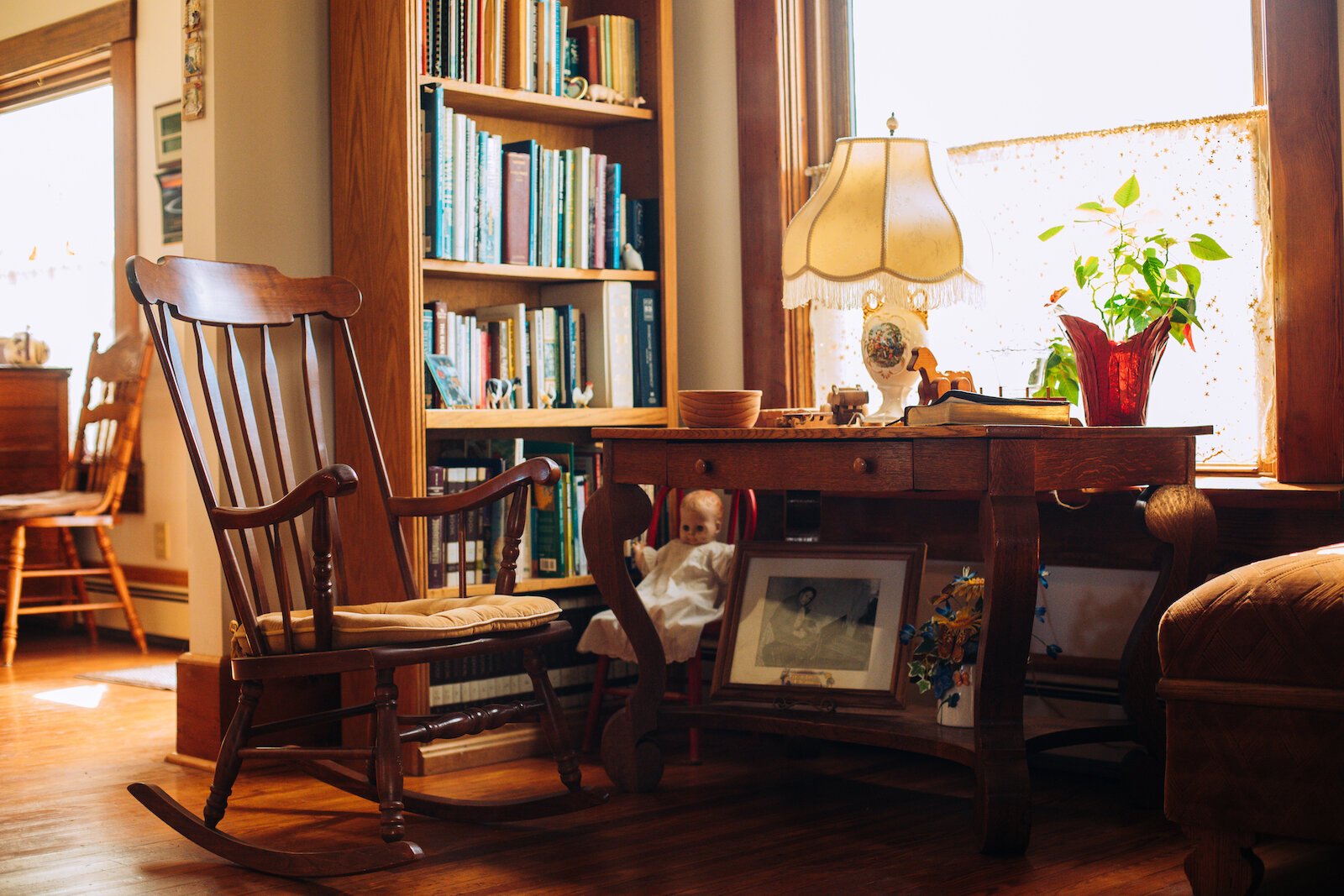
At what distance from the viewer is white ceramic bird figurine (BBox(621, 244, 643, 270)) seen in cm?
346

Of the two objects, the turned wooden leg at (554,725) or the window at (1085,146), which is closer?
the turned wooden leg at (554,725)

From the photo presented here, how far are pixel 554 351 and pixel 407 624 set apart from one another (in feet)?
4.26

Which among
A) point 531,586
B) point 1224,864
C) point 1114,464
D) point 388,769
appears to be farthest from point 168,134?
point 1224,864

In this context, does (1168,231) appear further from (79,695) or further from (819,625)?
(79,695)

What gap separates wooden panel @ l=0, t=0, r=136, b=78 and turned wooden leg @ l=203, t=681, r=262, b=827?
3510 mm

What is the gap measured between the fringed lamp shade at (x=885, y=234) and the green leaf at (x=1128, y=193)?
0.35 metres

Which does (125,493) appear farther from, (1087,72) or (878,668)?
(1087,72)

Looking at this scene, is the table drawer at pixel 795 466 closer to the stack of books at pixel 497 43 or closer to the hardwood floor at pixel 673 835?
the hardwood floor at pixel 673 835

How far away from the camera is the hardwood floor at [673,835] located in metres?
2.16

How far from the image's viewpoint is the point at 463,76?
10.5 ft

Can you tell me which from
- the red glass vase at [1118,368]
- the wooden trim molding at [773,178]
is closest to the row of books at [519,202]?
the wooden trim molding at [773,178]

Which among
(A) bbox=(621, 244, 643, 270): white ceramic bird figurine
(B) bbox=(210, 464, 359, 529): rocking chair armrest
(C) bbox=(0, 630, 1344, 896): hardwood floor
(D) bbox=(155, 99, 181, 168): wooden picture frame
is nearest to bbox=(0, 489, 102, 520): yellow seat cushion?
(D) bbox=(155, 99, 181, 168): wooden picture frame

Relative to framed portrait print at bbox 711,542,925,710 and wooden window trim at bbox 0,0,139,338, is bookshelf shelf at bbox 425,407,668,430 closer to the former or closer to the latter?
framed portrait print at bbox 711,542,925,710

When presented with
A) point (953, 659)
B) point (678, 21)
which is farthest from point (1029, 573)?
point (678, 21)
